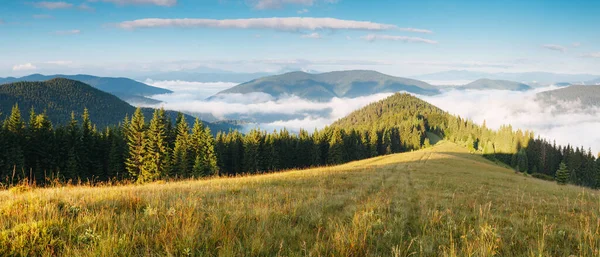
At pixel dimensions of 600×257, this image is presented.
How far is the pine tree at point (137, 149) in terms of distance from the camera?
51844 millimetres

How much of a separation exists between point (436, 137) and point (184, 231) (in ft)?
A: 708

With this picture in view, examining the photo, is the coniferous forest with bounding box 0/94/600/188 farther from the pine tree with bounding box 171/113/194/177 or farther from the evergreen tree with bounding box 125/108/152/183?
the pine tree with bounding box 171/113/194/177

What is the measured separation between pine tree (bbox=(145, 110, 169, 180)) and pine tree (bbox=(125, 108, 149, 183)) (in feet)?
2.47

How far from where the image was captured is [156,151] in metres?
52.8

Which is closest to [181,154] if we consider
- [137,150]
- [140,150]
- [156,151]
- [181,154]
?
[181,154]

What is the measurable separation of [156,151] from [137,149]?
336 centimetres

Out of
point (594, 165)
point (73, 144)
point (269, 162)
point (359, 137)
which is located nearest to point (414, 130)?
point (359, 137)

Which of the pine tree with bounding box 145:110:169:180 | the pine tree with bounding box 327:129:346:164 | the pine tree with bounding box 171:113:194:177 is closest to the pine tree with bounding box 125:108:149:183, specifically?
the pine tree with bounding box 145:110:169:180

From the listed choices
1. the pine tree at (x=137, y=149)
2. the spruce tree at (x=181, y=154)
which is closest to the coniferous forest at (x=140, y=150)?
the pine tree at (x=137, y=149)

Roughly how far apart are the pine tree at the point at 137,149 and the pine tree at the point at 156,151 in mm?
754

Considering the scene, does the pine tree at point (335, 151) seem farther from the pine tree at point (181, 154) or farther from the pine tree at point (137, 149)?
the pine tree at point (137, 149)

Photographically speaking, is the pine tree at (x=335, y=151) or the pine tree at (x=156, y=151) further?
the pine tree at (x=335, y=151)

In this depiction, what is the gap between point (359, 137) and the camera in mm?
116500

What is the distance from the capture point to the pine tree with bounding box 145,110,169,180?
51509 millimetres
